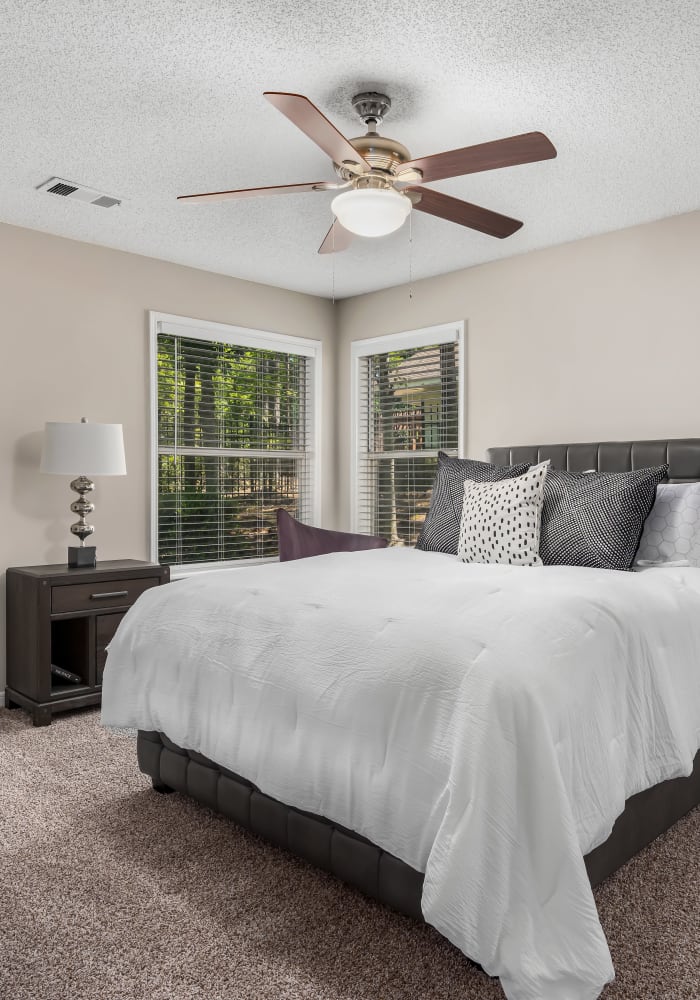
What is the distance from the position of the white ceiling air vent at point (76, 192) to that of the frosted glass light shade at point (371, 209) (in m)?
1.51

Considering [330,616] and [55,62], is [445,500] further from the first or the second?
[55,62]

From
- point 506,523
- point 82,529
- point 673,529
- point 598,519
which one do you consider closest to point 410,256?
point 506,523

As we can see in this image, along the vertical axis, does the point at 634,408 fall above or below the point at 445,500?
above

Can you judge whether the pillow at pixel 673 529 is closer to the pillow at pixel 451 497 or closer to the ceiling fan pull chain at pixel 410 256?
the pillow at pixel 451 497

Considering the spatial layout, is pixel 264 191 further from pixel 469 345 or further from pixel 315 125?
pixel 469 345

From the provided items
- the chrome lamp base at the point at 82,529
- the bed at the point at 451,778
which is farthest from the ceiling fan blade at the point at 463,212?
the chrome lamp base at the point at 82,529

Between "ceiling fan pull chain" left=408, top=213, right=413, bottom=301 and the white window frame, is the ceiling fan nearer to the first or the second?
"ceiling fan pull chain" left=408, top=213, right=413, bottom=301

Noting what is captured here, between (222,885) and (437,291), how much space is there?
149 inches

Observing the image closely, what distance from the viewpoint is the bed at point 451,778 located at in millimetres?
1424

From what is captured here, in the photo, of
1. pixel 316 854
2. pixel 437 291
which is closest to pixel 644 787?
pixel 316 854

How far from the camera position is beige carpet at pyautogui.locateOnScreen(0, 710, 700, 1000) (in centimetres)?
161

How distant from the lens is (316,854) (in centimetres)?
196

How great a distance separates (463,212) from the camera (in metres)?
2.79

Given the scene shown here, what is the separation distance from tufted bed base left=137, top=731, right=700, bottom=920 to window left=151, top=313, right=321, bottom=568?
7.03ft
